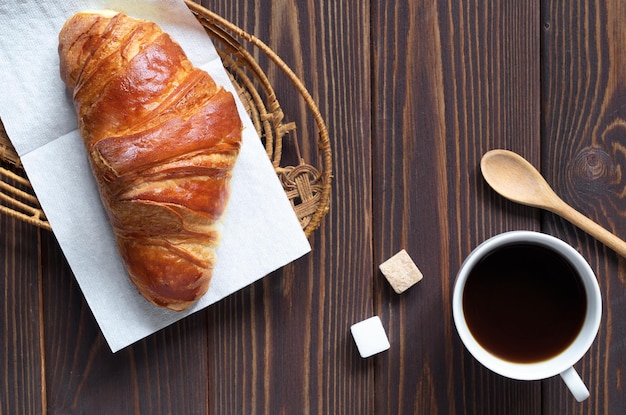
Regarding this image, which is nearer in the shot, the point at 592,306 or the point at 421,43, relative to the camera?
the point at 592,306

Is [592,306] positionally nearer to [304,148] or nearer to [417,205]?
[417,205]

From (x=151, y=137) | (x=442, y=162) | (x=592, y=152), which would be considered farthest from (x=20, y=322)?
(x=592, y=152)

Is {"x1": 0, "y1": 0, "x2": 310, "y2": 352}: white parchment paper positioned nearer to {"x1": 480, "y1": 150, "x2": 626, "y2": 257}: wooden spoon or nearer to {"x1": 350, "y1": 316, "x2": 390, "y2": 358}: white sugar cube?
{"x1": 350, "y1": 316, "x2": 390, "y2": 358}: white sugar cube

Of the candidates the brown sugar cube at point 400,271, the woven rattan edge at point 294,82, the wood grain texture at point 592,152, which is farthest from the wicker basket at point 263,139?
the wood grain texture at point 592,152

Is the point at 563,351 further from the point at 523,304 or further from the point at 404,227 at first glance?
the point at 404,227

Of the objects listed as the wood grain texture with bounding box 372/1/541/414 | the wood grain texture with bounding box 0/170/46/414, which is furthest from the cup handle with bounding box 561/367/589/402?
the wood grain texture with bounding box 0/170/46/414

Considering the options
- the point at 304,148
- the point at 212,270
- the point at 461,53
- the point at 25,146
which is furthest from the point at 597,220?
the point at 25,146

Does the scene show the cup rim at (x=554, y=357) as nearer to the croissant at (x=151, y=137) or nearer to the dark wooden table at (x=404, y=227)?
the dark wooden table at (x=404, y=227)
